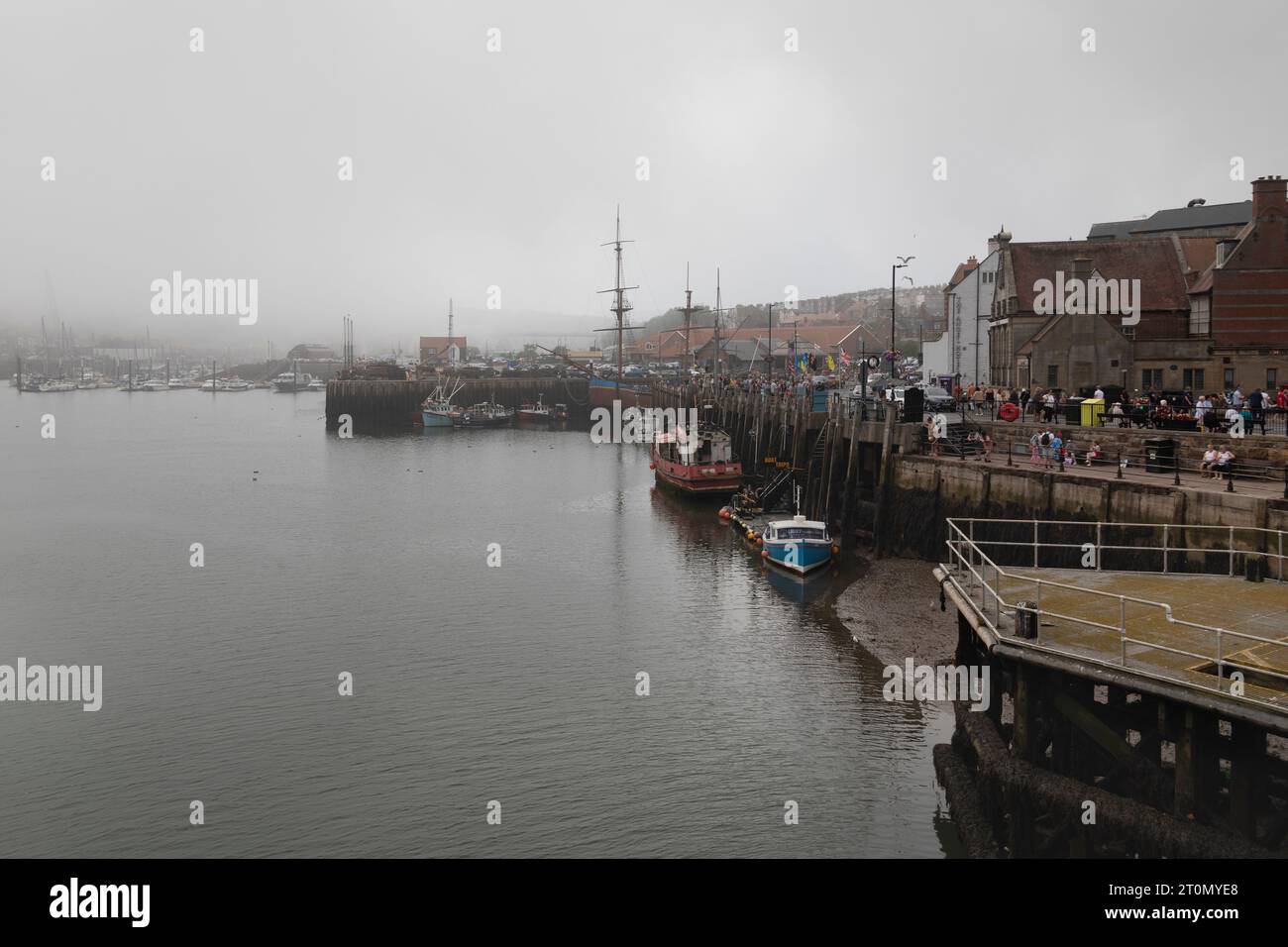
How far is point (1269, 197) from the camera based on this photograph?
1818 inches

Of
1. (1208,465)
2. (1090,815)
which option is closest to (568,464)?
(1208,465)

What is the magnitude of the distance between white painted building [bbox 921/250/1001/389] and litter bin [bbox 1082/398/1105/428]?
1150 inches

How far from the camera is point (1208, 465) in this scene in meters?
30.6

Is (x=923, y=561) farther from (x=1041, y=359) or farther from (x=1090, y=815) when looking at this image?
(x=1090, y=815)

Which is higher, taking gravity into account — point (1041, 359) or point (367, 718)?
point (1041, 359)

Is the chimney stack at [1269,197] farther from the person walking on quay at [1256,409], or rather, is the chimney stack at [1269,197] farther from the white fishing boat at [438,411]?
the white fishing boat at [438,411]

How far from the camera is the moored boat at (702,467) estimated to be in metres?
61.4

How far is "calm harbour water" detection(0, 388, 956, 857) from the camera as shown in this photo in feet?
66.6

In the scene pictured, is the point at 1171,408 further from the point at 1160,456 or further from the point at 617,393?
the point at 617,393

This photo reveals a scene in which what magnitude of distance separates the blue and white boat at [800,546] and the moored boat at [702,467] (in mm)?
19226

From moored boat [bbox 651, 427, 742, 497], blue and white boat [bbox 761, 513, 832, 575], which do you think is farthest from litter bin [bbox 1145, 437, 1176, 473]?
moored boat [bbox 651, 427, 742, 497]

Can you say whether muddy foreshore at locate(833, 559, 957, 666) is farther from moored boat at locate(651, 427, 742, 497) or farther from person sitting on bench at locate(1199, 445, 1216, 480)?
moored boat at locate(651, 427, 742, 497)

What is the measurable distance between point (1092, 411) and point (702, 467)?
2626 cm
